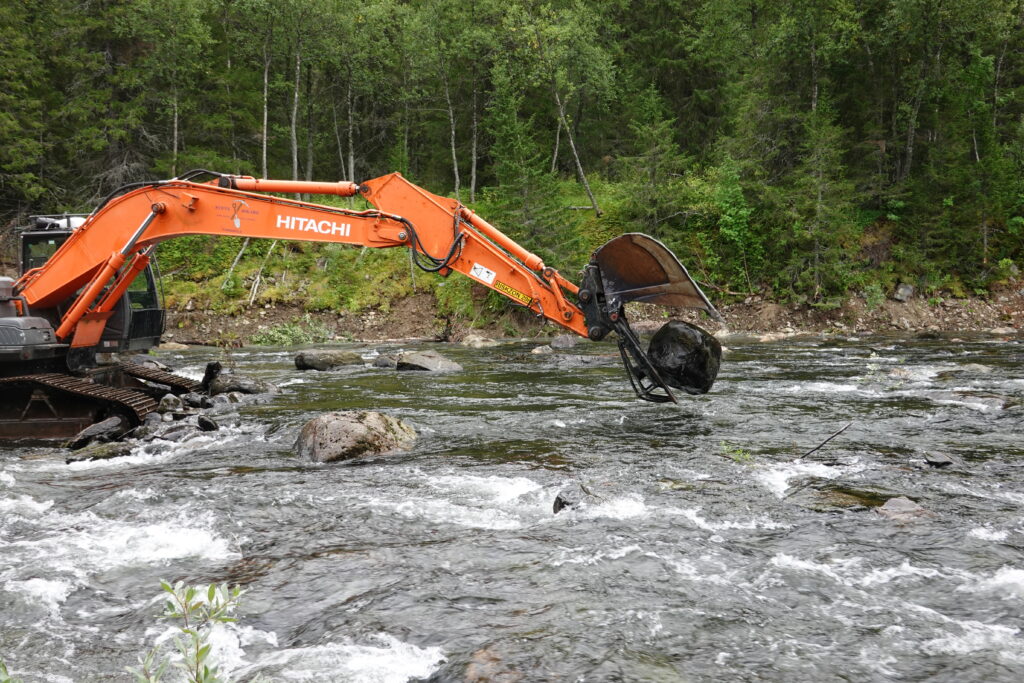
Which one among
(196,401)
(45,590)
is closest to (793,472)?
(45,590)

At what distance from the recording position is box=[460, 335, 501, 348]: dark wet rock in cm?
2245

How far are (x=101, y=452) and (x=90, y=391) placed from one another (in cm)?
148

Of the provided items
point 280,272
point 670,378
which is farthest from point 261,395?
point 280,272

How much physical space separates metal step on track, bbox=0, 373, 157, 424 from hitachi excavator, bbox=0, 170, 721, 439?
22 mm

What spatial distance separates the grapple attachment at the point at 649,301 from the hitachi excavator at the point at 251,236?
1cm

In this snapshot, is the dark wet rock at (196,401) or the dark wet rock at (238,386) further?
the dark wet rock at (238,386)

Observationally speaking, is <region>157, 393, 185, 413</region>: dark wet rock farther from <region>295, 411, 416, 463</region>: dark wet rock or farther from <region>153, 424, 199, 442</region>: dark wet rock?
<region>295, 411, 416, 463</region>: dark wet rock

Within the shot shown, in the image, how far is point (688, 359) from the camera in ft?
26.5

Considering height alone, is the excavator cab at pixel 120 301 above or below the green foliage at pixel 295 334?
above

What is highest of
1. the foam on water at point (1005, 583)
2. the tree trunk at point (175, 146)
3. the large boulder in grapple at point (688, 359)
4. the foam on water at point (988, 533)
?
the tree trunk at point (175, 146)

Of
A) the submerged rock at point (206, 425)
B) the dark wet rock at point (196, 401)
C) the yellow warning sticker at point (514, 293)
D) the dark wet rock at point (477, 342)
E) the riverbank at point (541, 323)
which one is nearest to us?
the yellow warning sticker at point (514, 293)

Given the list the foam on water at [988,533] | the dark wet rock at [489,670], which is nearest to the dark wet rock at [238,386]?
the dark wet rock at [489,670]

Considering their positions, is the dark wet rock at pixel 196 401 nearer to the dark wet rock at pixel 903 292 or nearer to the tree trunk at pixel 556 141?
the dark wet rock at pixel 903 292

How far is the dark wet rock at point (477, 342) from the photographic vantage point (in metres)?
22.5
